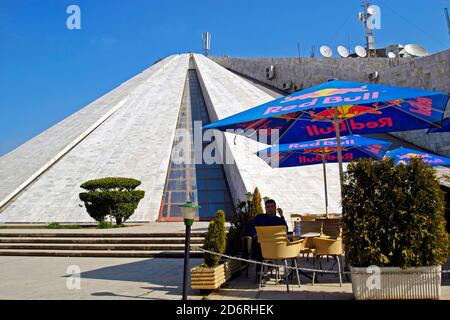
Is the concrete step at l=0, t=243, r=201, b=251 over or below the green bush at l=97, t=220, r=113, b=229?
below

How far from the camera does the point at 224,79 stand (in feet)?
76.4

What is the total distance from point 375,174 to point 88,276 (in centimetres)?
405

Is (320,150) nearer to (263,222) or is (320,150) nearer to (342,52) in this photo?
(263,222)

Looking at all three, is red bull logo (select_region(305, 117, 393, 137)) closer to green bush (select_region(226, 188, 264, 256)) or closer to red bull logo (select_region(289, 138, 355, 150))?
red bull logo (select_region(289, 138, 355, 150))

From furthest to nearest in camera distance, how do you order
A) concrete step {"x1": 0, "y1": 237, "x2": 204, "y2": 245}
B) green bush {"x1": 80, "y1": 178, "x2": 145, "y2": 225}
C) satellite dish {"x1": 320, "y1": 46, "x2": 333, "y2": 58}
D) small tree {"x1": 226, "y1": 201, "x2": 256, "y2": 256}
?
satellite dish {"x1": 320, "y1": 46, "x2": 333, "y2": 58}, green bush {"x1": 80, "y1": 178, "x2": 145, "y2": 225}, concrete step {"x1": 0, "y1": 237, "x2": 204, "y2": 245}, small tree {"x1": 226, "y1": 201, "x2": 256, "y2": 256}

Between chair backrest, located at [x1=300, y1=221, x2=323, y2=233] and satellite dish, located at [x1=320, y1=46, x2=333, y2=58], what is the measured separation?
82.3 ft

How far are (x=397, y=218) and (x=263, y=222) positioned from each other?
5.54ft

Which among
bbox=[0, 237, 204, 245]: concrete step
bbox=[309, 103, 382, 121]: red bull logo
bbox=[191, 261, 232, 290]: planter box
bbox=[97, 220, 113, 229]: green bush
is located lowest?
bbox=[0, 237, 204, 245]: concrete step

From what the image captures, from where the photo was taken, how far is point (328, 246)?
468cm

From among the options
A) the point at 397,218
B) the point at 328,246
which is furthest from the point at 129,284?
the point at 397,218

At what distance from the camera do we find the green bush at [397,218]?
11.8 ft

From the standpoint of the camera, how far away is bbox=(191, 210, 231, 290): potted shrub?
415cm

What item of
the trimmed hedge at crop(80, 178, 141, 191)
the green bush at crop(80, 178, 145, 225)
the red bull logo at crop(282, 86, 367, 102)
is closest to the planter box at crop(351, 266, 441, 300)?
the red bull logo at crop(282, 86, 367, 102)
